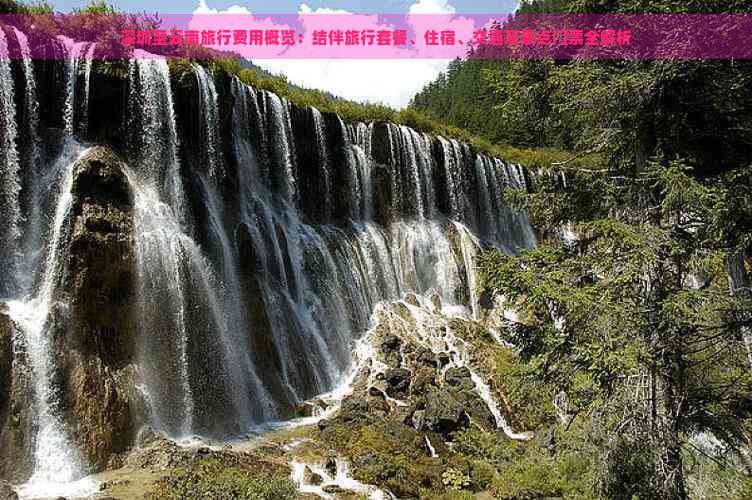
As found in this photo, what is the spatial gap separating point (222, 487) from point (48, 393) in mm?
5059

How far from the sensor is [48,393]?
932 centimetres

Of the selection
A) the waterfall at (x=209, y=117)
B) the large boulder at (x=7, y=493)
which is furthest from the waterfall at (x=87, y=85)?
the large boulder at (x=7, y=493)

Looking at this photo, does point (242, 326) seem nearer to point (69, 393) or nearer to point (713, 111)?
point (69, 393)

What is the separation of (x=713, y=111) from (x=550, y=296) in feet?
9.52

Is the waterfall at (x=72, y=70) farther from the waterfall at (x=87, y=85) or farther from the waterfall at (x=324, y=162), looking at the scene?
the waterfall at (x=324, y=162)

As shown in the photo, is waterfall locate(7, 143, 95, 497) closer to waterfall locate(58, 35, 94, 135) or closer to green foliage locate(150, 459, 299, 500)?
green foliage locate(150, 459, 299, 500)

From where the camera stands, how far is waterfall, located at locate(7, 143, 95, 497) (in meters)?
8.55

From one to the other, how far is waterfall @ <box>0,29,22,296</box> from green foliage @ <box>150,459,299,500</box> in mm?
5734

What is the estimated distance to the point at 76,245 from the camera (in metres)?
10.7

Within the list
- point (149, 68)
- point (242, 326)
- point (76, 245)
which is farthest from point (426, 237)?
point (76, 245)

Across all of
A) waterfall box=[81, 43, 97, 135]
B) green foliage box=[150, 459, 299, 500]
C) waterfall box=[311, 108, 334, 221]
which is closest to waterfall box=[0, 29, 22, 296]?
waterfall box=[81, 43, 97, 135]

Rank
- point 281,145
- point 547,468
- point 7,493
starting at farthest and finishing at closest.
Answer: point 281,145 → point 7,493 → point 547,468

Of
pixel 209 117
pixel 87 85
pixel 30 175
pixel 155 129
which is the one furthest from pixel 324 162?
pixel 30 175

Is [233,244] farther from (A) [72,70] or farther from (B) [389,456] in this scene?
(B) [389,456]
